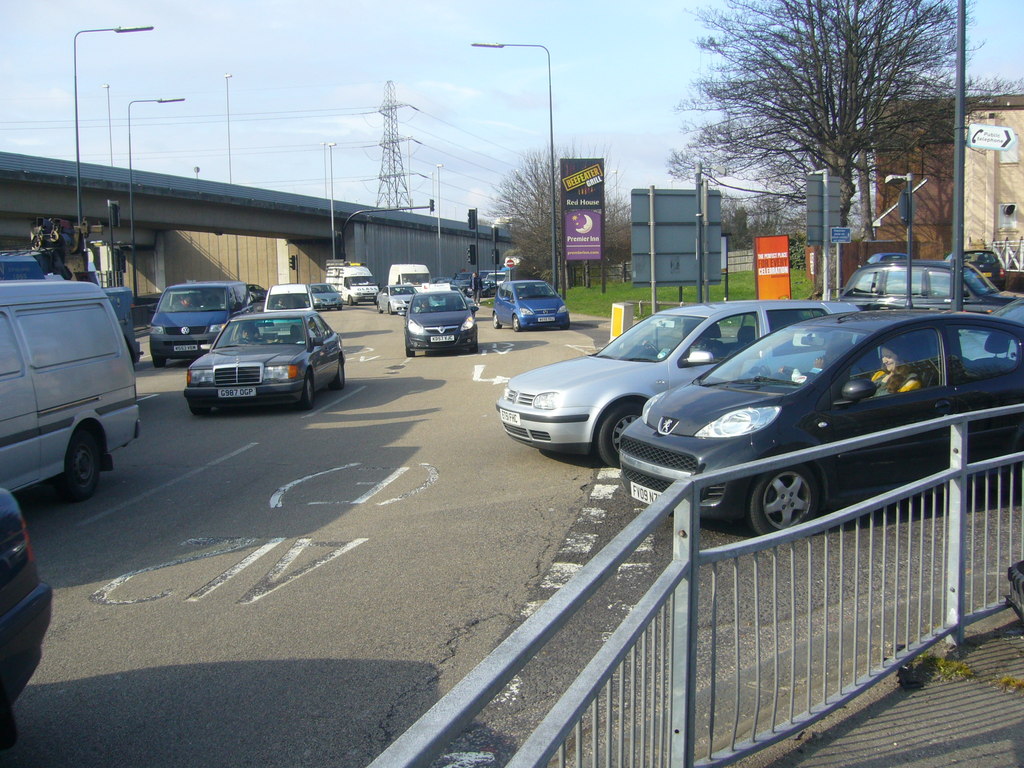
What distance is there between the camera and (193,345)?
22.0 metres

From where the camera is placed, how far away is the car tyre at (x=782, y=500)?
617 cm

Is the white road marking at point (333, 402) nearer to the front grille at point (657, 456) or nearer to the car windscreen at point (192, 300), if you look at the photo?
the car windscreen at point (192, 300)

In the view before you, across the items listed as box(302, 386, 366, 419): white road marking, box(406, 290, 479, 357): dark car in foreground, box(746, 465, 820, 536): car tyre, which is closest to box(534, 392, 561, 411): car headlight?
box(746, 465, 820, 536): car tyre

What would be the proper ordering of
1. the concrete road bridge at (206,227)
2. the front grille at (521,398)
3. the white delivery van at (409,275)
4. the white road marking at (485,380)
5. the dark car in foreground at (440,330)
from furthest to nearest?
the white delivery van at (409,275) → the concrete road bridge at (206,227) → the dark car in foreground at (440,330) → the white road marking at (485,380) → the front grille at (521,398)

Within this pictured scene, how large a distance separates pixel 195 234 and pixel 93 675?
76725mm

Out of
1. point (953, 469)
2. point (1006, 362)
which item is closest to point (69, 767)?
point (953, 469)

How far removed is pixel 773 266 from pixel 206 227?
140ft

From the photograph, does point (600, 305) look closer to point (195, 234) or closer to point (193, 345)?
point (193, 345)

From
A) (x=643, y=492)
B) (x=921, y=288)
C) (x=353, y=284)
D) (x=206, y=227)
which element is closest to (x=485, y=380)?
(x=921, y=288)

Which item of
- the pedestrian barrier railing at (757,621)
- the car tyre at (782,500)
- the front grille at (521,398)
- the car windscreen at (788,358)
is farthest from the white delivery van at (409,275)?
the pedestrian barrier railing at (757,621)

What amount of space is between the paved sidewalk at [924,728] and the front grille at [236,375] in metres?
11.1

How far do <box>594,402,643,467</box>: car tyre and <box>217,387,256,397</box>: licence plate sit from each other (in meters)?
6.57

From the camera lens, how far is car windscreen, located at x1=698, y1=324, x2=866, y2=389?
274 inches

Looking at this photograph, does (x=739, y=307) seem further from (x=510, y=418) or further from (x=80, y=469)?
(x=80, y=469)
